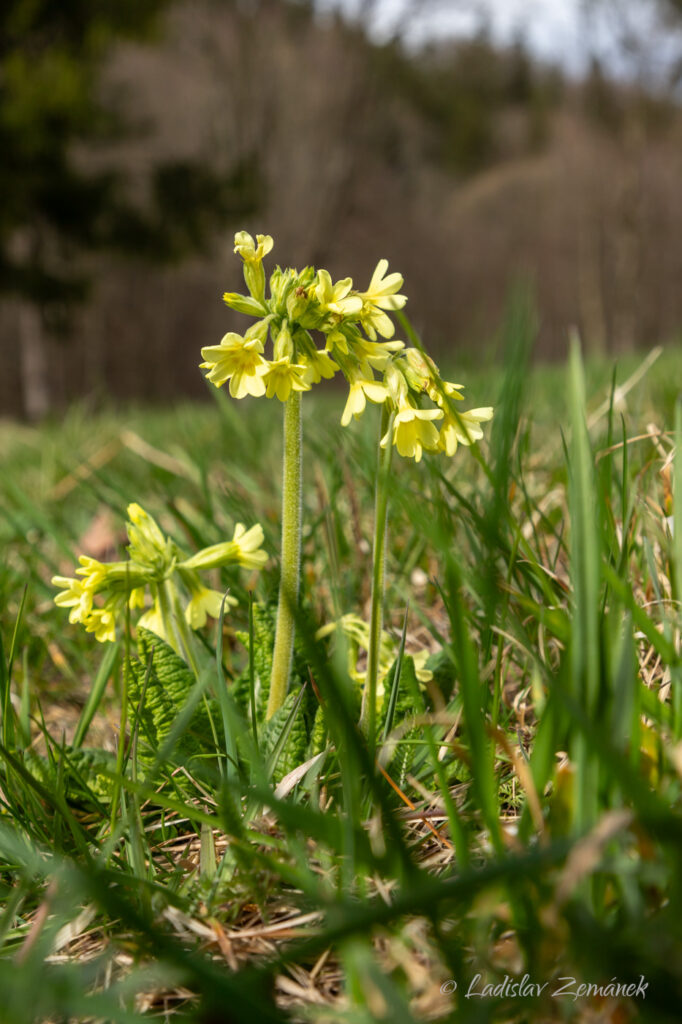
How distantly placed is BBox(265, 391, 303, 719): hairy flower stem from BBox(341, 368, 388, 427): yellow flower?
54 millimetres

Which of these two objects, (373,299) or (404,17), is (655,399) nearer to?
(373,299)

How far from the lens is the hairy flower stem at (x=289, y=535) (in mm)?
734

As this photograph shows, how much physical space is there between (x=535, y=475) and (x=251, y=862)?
120cm

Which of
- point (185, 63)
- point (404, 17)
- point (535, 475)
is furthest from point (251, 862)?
point (185, 63)

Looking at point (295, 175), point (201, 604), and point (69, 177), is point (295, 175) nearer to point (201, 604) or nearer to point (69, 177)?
point (69, 177)

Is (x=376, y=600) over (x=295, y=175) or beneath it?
beneath

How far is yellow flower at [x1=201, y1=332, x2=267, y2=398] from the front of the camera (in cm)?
69

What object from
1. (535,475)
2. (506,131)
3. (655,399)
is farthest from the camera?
(506,131)

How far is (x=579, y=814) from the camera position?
420 millimetres

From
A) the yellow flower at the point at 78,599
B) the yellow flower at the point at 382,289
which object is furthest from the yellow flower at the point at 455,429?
the yellow flower at the point at 78,599

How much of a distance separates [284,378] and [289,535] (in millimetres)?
149

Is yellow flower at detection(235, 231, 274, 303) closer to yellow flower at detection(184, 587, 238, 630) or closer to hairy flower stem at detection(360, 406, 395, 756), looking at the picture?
hairy flower stem at detection(360, 406, 395, 756)

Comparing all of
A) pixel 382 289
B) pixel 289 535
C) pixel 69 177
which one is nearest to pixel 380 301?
pixel 382 289

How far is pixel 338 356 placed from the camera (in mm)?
728
